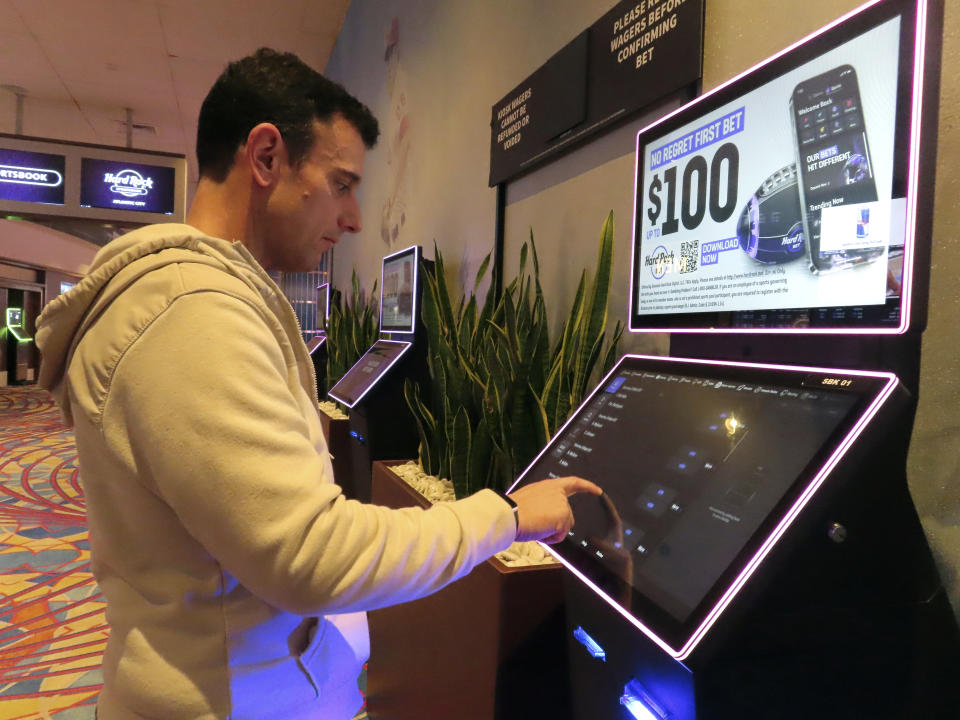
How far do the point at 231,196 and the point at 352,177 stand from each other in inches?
6.9

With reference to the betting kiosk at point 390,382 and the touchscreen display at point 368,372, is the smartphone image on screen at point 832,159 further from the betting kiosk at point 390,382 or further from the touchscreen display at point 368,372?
the touchscreen display at point 368,372

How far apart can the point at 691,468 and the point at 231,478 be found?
53 centimetres

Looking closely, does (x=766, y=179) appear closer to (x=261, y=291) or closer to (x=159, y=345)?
(x=261, y=291)

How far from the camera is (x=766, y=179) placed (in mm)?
938

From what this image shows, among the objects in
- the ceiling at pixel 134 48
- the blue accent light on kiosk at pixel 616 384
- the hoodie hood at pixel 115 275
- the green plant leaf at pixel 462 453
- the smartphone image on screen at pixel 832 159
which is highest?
the ceiling at pixel 134 48

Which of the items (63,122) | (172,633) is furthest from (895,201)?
(63,122)

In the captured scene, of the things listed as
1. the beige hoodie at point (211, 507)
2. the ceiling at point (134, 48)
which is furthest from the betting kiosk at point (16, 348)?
the beige hoodie at point (211, 507)

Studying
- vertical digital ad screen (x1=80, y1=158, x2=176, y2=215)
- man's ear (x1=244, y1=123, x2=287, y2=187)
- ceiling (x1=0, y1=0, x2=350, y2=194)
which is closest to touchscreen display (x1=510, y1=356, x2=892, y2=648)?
man's ear (x1=244, y1=123, x2=287, y2=187)

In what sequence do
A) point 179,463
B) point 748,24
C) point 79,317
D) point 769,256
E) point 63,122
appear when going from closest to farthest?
1. point 179,463
2. point 79,317
3. point 769,256
4. point 748,24
5. point 63,122

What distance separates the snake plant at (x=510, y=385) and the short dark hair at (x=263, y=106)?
0.79 meters

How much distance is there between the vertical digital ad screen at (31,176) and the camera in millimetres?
5488

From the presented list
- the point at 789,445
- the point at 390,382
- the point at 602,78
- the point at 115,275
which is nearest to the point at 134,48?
the point at 390,382

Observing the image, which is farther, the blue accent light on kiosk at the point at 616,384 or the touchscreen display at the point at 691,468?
the blue accent light on kiosk at the point at 616,384

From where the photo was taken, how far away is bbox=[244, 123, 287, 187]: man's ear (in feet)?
2.94
